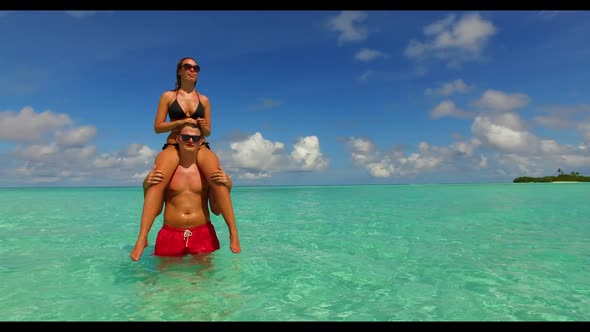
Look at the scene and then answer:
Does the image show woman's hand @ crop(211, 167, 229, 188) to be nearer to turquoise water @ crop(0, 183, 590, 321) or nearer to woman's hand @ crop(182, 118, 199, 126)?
woman's hand @ crop(182, 118, 199, 126)

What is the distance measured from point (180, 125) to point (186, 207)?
120cm

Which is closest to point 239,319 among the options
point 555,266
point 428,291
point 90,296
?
point 90,296

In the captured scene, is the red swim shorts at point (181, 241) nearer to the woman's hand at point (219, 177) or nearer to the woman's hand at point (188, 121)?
the woman's hand at point (219, 177)

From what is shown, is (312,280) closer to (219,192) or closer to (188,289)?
(188,289)

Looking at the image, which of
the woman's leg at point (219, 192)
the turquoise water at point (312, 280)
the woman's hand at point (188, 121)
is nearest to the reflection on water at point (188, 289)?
the turquoise water at point (312, 280)

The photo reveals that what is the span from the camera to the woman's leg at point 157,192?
15.6 ft

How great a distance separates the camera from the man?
4988 millimetres

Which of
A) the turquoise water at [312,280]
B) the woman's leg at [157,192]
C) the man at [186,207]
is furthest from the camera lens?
the man at [186,207]

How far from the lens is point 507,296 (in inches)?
158

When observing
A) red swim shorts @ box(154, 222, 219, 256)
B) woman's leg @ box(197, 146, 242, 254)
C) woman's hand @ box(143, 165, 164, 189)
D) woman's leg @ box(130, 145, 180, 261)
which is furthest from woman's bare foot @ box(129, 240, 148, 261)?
woman's leg @ box(197, 146, 242, 254)
